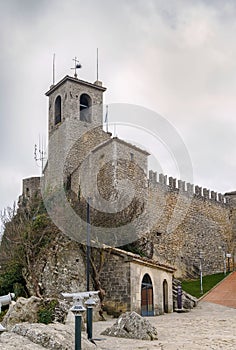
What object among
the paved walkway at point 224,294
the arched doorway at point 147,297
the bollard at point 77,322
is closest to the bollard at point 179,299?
the arched doorway at point 147,297

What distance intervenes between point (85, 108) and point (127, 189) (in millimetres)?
6089

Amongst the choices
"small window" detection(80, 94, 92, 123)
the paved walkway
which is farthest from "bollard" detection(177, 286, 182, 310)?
"small window" detection(80, 94, 92, 123)

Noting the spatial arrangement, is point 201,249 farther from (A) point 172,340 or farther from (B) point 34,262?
(A) point 172,340

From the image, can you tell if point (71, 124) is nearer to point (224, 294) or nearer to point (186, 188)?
point (186, 188)

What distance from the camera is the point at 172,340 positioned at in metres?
9.59

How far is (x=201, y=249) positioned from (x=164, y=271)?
43.6ft

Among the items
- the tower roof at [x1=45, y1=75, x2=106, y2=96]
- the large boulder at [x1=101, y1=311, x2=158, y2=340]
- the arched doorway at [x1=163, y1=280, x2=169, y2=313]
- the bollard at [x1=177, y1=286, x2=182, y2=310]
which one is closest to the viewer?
the large boulder at [x1=101, y1=311, x2=158, y2=340]

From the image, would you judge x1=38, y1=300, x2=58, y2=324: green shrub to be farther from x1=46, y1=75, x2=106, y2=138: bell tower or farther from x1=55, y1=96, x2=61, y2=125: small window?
x1=55, y1=96, x2=61, y2=125: small window

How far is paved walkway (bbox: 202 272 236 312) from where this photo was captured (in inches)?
792

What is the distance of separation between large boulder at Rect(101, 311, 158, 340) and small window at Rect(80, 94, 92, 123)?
19203 mm

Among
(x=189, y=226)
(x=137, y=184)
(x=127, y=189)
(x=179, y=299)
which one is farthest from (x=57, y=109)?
(x=179, y=299)

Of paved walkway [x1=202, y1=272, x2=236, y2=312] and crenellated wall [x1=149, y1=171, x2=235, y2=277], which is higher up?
crenellated wall [x1=149, y1=171, x2=235, y2=277]

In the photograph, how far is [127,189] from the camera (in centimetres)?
2592

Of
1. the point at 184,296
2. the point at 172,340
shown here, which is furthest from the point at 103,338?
the point at 184,296
